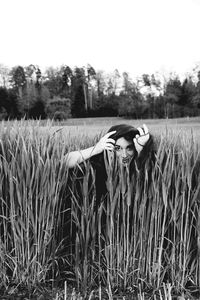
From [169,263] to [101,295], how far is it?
465 mm

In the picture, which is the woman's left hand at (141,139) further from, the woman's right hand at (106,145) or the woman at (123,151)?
the woman's right hand at (106,145)

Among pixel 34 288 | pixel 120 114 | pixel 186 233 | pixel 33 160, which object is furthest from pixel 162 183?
pixel 120 114

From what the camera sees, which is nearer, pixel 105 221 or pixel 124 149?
pixel 124 149

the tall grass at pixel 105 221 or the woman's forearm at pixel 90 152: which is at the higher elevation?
the woman's forearm at pixel 90 152

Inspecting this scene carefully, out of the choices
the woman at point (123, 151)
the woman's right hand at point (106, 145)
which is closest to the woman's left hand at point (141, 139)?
the woman at point (123, 151)

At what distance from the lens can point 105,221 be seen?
6.67 ft

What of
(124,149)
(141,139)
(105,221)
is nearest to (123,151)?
(124,149)

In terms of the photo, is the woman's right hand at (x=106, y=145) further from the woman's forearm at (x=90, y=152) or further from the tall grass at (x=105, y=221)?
the tall grass at (x=105, y=221)

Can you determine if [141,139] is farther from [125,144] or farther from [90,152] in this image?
[90,152]

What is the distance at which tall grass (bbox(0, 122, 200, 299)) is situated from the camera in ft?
6.10

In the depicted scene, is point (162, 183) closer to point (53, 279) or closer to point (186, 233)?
point (186, 233)

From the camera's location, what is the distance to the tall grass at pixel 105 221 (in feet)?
6.10

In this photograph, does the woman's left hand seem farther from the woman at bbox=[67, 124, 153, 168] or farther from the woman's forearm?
the woman's forearm

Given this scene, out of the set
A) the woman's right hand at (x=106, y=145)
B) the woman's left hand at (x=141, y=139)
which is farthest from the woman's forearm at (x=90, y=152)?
the woman's left hand at (x=141, y=139)
